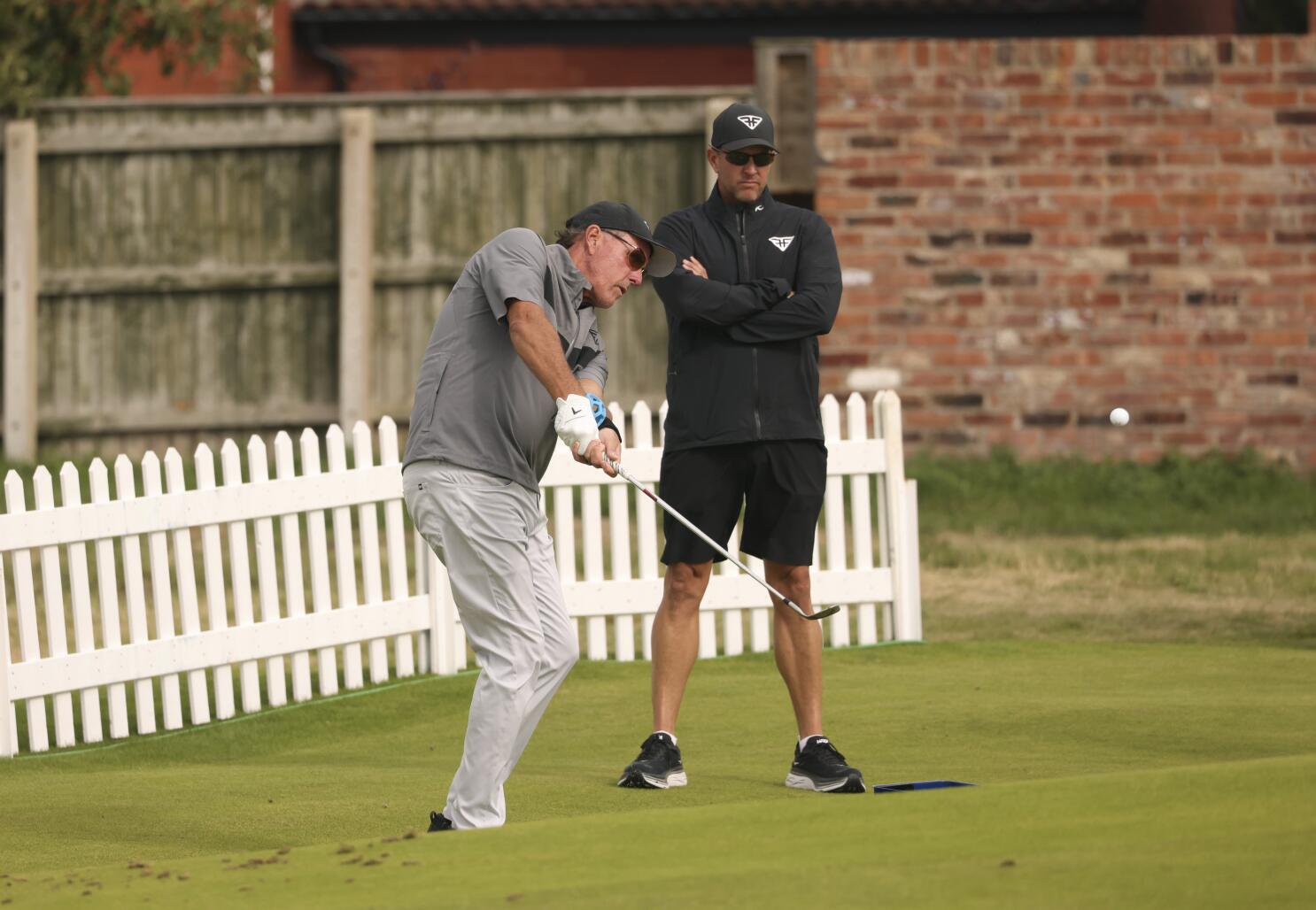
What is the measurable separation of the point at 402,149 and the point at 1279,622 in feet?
20.7

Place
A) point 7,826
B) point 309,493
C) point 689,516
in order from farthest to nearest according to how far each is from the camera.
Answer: point 309,493, point 689,516, point 7,826

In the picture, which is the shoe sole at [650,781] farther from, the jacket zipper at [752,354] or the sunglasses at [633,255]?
the sunglasses at [633,255]

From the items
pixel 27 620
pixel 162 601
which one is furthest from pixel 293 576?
pixel 27 620

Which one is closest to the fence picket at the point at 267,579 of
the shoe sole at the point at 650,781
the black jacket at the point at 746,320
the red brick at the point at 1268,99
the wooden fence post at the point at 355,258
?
the black jacket at the point at 746,320

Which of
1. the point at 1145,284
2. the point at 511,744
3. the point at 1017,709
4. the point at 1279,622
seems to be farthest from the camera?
the point at 1145,284

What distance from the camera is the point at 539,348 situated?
202 inches

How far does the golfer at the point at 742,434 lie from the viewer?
242 inches

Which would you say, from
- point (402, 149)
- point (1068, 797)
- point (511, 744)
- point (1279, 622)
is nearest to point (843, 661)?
point (1279, 622)

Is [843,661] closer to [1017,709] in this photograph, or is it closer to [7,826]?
[1017,709]

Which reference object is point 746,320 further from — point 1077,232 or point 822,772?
point 1077,232

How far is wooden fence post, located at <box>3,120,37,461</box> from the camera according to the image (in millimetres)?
12523

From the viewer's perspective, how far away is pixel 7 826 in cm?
585

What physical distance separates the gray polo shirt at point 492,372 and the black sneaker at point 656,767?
1.07m

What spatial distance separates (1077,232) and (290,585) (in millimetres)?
5962
